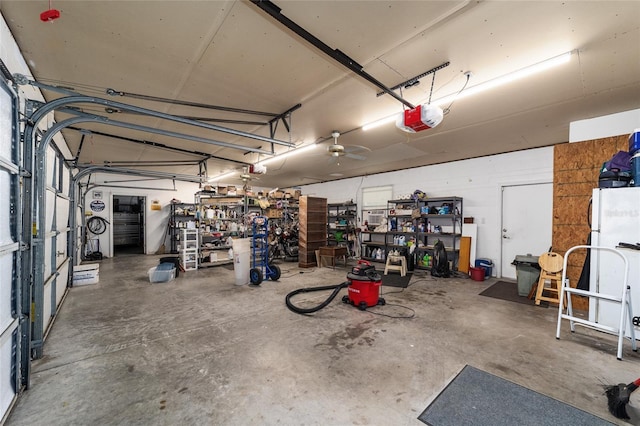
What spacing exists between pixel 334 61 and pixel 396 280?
4879mm

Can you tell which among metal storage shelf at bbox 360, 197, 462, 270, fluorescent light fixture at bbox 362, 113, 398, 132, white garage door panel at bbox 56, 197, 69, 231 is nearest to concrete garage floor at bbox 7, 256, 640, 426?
white garage door panel at bbox 56, 197, 69, 231

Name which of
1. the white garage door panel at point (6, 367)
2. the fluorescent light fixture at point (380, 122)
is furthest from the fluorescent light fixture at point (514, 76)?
the white garage door panel at point (6, 367)

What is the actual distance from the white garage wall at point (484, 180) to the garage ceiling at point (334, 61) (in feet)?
5.45

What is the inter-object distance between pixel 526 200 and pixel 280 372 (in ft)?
21.5

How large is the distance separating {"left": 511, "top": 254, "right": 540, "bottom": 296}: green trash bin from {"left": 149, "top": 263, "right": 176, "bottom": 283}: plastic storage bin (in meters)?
7.28

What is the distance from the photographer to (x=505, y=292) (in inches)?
198

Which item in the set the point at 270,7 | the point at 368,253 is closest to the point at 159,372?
the point at 270,7

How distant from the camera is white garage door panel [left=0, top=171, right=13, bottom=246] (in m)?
1.85

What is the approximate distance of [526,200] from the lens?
5.96 meters

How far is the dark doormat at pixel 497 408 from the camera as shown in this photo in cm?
186

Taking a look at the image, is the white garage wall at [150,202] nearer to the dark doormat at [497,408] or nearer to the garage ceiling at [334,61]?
the garage ceiling at [334,61]

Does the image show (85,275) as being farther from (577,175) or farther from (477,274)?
(577,175)

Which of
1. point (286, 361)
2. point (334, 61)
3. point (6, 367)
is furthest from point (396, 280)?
point (6, 367)

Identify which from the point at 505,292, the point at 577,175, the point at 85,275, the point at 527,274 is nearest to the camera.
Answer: the point at 577,175
